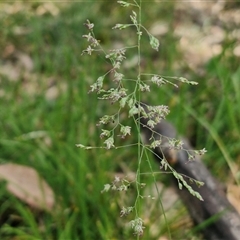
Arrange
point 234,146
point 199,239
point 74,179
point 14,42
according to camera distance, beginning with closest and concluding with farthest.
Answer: point 199,239
point 74,179
point 234,146
point 14,42

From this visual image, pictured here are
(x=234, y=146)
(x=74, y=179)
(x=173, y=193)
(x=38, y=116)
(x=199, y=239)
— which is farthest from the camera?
(x=38, y=116)

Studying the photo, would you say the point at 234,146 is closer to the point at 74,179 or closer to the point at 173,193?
the point at 173,193

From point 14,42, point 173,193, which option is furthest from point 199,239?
point 14,42

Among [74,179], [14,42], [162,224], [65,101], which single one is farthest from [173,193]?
[14,42]

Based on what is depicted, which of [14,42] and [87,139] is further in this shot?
[14,42]

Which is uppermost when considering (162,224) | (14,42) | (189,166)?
(189,166)

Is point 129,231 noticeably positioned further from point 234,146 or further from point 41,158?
point 234,146

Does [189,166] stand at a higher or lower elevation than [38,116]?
higher
